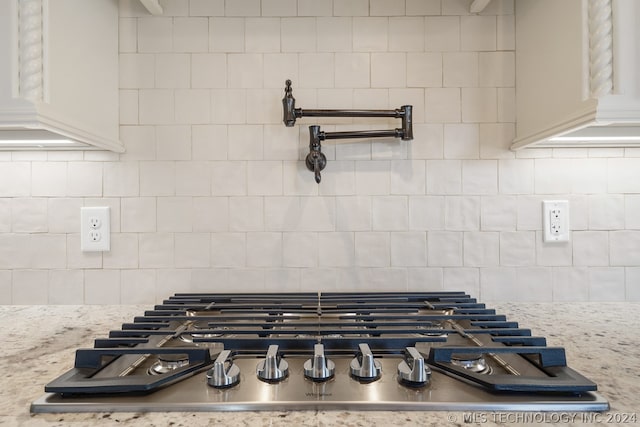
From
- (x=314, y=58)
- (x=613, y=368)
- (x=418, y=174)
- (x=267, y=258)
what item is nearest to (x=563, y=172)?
(x=418, y=174)

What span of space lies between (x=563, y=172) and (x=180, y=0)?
1.25 metres

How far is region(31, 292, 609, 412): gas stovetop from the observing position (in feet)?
1.70

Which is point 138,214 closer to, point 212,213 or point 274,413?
point 212,213

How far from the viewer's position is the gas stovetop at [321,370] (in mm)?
519

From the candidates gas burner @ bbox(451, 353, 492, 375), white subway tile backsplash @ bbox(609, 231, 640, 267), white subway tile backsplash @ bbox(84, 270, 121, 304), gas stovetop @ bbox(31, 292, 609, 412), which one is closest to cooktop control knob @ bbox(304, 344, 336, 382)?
gas stovetop @ bbox(31, 292, 609, 412)

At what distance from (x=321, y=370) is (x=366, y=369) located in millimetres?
66

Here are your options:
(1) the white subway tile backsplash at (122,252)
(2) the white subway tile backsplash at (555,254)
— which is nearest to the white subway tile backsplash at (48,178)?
(1) the white subway tile backsplash at (122,252)

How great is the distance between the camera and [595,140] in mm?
1054

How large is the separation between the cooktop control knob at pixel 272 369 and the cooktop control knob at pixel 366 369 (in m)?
0.10

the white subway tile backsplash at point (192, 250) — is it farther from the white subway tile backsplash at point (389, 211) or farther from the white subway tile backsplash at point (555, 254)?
the white subway tile backsplash at point (555, 254)

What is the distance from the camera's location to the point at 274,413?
505mm

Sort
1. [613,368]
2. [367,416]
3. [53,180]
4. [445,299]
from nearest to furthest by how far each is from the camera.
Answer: [367,416] → [613,368] → [445,299] → [53,180]

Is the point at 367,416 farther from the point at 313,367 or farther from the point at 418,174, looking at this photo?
the point at 418,174

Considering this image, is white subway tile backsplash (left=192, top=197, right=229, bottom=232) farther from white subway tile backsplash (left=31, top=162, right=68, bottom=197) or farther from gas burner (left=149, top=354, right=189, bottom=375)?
gas burner (left=149, top=354, right=189, bottom=375)
